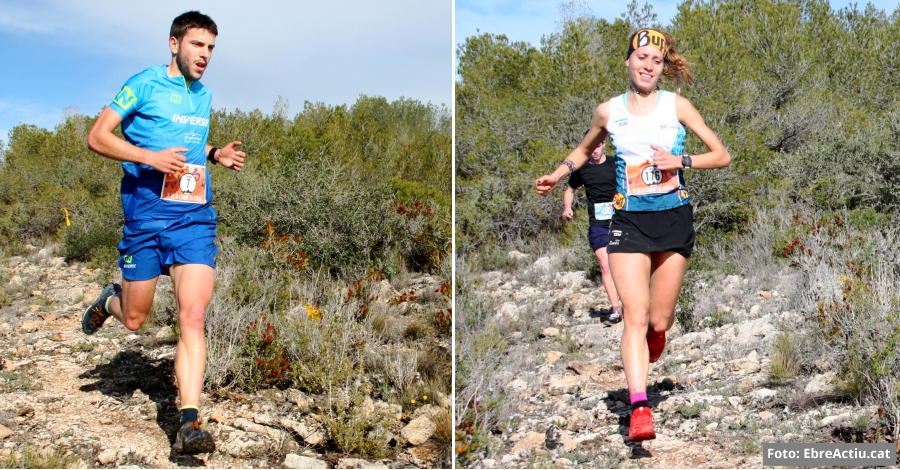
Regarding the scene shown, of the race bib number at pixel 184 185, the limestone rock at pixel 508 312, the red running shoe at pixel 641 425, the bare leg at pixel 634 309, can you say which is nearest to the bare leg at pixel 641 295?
the bare leg at pixel 634 309

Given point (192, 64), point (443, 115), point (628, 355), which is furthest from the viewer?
point (443, 115)

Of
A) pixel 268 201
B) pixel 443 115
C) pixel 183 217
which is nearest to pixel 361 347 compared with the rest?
pixel 183 217

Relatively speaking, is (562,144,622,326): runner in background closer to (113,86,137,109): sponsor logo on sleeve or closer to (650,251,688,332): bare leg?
(650,251,688,332): bare leg

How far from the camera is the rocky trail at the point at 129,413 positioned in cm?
355

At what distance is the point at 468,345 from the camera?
448cm

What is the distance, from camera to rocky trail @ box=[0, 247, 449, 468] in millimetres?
3555

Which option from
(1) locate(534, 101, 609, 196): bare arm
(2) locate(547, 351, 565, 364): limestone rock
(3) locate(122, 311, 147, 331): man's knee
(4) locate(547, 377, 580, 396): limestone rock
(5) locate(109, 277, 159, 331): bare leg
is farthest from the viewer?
(2) locate(547, 351, 565, 364): limestone rock

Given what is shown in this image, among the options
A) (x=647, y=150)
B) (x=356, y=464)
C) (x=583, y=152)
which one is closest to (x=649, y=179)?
(x=647, y=150)

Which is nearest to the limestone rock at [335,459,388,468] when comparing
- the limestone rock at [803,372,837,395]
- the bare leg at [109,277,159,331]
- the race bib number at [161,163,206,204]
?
the bare leg at [109,277,159,331]

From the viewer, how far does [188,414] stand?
343 cm

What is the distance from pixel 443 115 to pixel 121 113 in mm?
27602

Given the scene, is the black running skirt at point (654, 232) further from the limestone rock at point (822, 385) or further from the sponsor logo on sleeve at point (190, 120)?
the sponsor logo on sleeve at point (190, 120)

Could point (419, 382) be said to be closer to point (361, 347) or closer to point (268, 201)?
point (361, 347)

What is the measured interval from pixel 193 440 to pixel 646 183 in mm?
→ 2357
